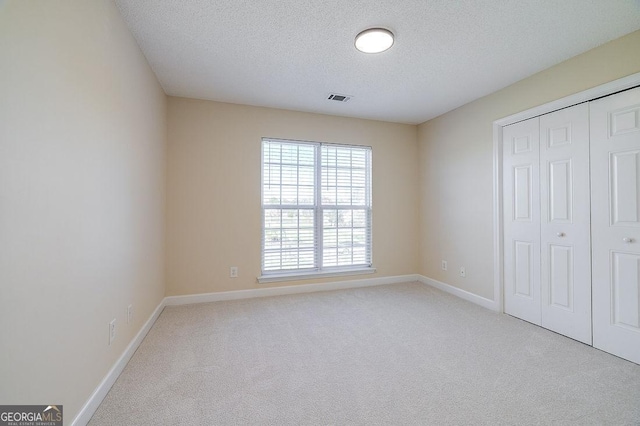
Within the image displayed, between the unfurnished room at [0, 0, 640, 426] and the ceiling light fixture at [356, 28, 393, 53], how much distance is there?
20mm

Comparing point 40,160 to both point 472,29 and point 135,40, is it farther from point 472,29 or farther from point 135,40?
point 472,29

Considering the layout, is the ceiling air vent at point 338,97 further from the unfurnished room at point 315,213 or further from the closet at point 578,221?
the closet at point 578,221

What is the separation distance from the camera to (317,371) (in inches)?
81.4

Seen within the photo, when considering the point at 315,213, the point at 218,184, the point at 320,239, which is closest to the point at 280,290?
the point at 320,239

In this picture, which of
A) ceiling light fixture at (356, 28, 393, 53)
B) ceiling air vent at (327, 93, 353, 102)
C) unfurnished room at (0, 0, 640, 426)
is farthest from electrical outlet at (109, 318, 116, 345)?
ceiling air vent at (327, 93, 353, 102)

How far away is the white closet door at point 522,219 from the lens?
2.96 metres

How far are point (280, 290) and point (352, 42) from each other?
3111mm

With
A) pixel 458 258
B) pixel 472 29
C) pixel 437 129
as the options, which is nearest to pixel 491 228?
pixel 458 258

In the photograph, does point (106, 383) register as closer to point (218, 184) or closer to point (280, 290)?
point (280, 290)

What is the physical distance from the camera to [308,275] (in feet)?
13.3

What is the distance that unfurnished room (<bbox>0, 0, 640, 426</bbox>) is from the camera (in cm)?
136

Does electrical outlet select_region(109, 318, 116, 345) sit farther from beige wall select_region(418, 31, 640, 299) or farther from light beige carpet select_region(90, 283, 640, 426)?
beige wall select_region(418, 31, 640, 299)

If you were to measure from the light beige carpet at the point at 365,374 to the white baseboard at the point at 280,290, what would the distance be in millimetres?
402

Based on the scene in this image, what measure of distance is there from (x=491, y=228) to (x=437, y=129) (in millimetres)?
1765
